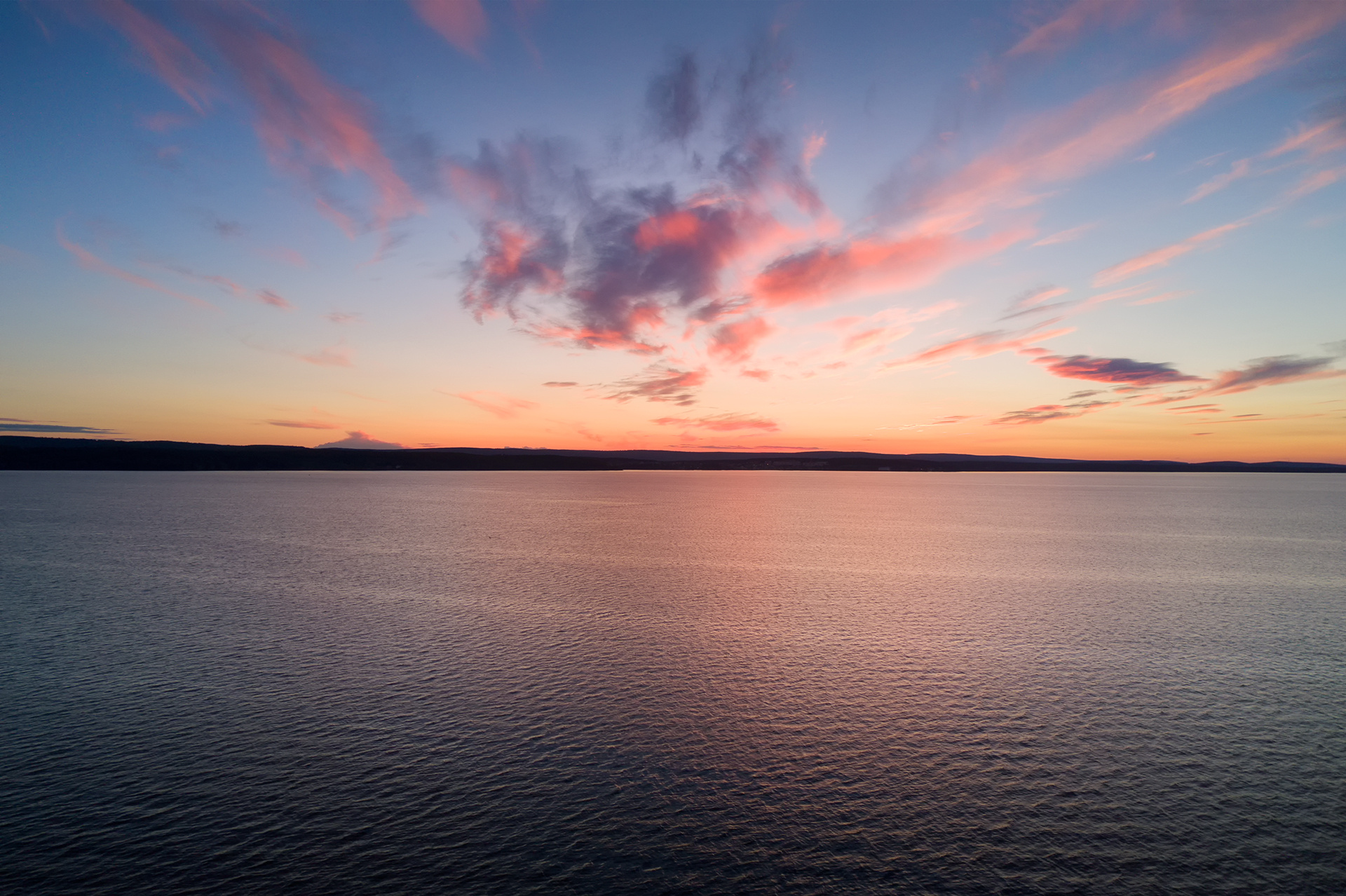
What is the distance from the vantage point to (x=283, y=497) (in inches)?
6836

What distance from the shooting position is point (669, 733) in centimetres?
2617

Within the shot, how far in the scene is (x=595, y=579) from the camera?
2345 inches

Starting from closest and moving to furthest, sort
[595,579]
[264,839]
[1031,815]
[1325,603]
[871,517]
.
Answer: [264,839] < [1031,815] < [1325,603] < [595,579] < [871,517]

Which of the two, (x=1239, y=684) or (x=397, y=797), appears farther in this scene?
(x=1239, y=684)

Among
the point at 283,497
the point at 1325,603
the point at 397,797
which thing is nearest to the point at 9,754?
the point at 397,797

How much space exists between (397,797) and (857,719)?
17.6m

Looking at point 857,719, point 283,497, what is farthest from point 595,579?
point 283,497

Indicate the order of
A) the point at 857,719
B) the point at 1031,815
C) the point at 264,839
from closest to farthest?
the point at 264,839
the point at 1031,815
the point at 857,719

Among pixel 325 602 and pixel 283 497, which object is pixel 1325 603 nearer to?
pixel 325 602

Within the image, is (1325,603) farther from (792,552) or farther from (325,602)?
(325,602)

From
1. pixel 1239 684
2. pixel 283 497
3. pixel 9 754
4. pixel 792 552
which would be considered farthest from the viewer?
pixel 283 497

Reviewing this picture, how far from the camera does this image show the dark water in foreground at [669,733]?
1775 cm

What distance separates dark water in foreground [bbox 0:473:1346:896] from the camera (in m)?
17.8

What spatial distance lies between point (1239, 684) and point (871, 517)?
339ft
